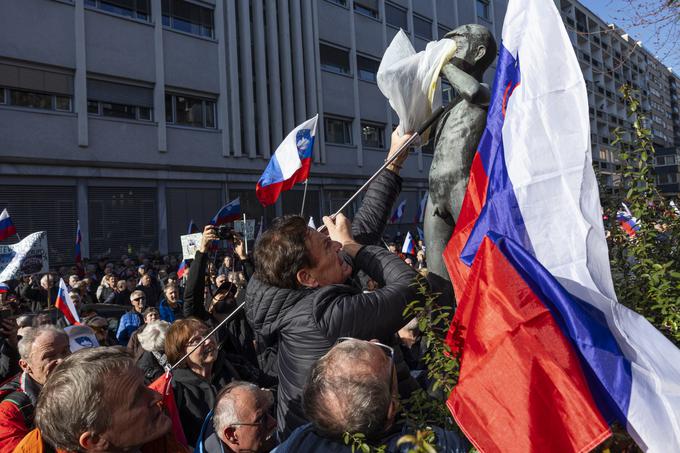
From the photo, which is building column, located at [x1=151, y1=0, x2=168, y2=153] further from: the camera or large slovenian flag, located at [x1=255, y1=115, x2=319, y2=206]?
the camera

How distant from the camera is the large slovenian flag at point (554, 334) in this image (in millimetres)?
1512

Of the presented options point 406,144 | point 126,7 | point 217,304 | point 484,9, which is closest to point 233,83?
point 126,7

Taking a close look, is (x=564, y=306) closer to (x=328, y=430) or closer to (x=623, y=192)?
(x=328, y=430)

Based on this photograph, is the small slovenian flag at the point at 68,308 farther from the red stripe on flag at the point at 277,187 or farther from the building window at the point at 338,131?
the building window at the point at 338,131

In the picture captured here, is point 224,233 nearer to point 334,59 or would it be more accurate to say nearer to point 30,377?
point 30,377

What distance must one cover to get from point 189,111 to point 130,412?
1846 cm

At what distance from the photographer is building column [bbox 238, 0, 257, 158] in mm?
20438

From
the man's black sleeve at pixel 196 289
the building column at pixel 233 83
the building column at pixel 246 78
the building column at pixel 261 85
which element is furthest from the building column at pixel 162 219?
the man's black sleeve at pixel 196 289

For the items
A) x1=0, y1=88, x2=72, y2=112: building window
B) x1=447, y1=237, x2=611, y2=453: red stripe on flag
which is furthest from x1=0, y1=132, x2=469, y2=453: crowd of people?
x1=0, y1=88, x2=72, y2=112: building window

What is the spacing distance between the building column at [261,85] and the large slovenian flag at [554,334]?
19175 millimetres

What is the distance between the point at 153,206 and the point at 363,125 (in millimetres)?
10640

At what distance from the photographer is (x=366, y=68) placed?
2573 cm

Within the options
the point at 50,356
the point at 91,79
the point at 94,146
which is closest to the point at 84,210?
the point at 94,146

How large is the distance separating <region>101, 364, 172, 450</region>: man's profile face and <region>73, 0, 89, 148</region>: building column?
52.7 feet
